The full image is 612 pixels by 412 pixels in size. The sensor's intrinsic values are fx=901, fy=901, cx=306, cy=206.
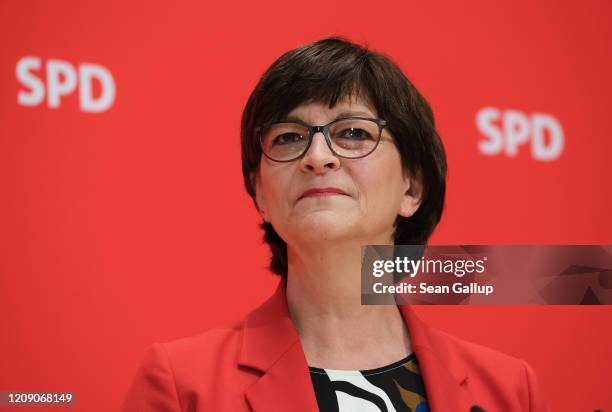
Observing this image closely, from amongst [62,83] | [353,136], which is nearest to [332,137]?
[353,136]

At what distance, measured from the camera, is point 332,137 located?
6.23 feet

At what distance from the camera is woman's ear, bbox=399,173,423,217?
208cm

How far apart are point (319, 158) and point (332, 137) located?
0.08 metres

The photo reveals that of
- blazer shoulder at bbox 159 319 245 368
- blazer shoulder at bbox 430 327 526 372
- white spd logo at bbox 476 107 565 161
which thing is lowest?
blazer shoulder at bbox 430 327 526 372

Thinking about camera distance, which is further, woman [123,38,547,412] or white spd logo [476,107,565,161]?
white spd logo [476,107,565,161]

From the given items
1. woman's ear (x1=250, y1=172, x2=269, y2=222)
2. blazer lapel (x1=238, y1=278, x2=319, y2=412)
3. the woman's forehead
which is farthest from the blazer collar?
the woman's forehead

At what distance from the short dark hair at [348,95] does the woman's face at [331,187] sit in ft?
0.09

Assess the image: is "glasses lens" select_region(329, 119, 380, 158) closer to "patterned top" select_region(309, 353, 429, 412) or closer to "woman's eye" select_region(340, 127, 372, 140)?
"woman's eye" select_region(340, 127, 372, 140)

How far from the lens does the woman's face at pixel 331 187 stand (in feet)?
6.09

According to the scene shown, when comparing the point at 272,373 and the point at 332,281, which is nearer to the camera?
the point at 272,373

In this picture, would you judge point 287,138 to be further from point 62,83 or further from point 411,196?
point 62,83

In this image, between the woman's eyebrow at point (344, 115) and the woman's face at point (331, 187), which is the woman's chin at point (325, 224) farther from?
the woman's eyebrow at point (344, 115)

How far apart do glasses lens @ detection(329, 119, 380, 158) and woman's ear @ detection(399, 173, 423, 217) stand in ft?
A: 0.62

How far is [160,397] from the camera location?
1.81 metres
